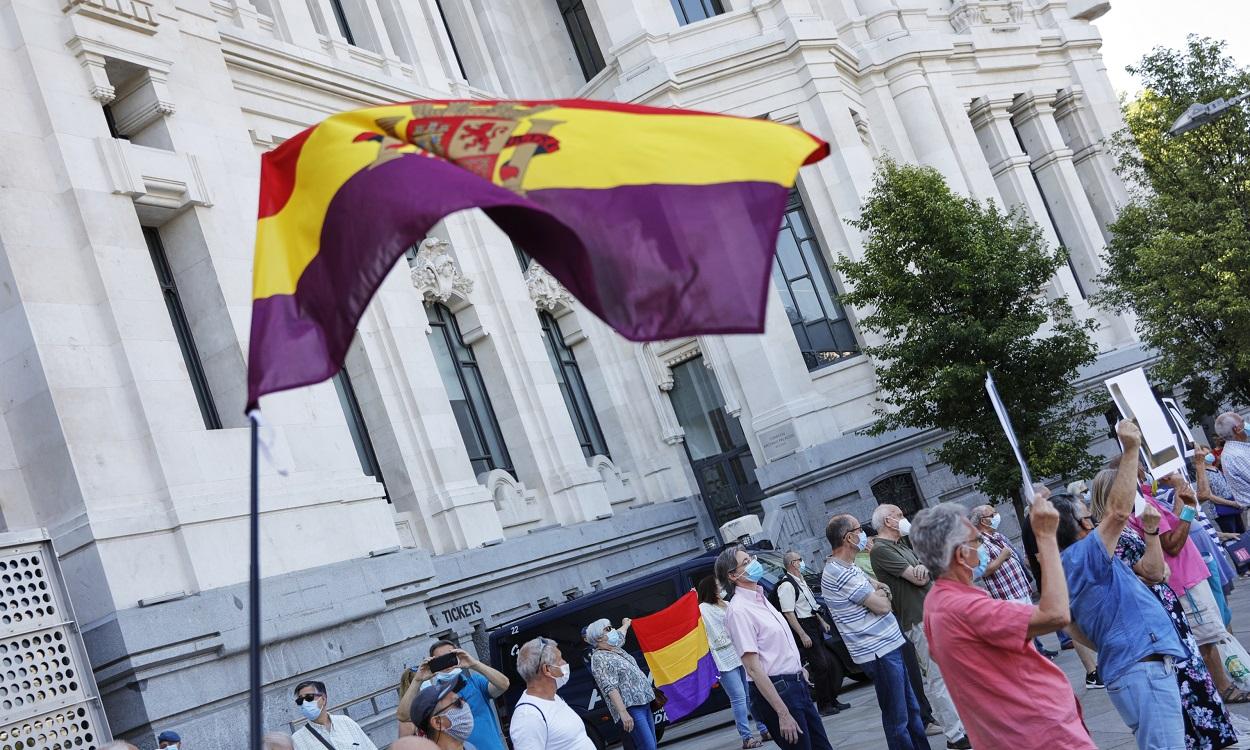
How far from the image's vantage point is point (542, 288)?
2650 cm

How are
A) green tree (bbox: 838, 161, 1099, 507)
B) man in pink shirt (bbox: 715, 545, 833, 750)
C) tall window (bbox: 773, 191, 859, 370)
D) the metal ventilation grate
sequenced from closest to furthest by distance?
1. man in pink shirt (bbox: 715, 545, 833, 750)
2. the metal ventilation grate
3. green tree (bbox: 838, 161, 1099, 507)
4. tall window (bbox: 773, 191, 859, 370)

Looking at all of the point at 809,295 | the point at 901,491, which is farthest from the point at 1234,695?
the point at 809,295

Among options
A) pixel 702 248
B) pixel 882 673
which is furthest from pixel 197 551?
pixel 702 248

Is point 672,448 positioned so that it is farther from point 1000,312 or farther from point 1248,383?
point 1248,383

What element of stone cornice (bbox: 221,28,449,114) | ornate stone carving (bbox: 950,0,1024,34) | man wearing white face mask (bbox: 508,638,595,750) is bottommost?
man wearing white face mask (bbox: 508,638,595,750)

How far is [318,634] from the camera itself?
1478cm

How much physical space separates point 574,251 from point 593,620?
39.8ft

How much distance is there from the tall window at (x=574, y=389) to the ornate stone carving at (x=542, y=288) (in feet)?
2.16

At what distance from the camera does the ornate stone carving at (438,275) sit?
75.9 feet

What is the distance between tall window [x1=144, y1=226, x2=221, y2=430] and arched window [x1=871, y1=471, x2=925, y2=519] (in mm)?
14694

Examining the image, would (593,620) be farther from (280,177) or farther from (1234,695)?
(280,177)

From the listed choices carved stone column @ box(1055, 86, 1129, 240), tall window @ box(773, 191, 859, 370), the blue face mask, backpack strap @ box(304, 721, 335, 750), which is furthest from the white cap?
carved stone column @ box(1055, 86, 1129, 240)

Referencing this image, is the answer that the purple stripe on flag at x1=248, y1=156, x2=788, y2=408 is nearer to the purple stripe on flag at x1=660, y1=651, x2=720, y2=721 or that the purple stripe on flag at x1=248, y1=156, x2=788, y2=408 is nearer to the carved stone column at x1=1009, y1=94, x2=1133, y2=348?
the purple stripe on flag at x1=660, y1=651, x2=720, y2=721

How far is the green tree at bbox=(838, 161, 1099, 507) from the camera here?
22250mm
